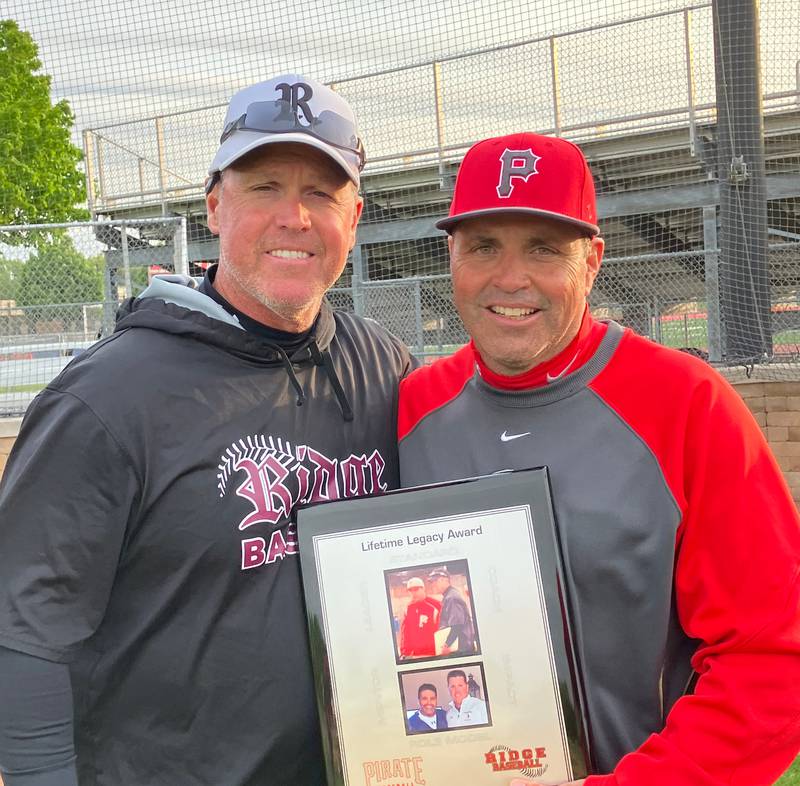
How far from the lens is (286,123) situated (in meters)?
1.99

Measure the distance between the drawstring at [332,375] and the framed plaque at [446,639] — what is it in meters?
0.35

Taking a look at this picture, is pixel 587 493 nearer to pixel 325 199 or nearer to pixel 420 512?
pixel 420 512

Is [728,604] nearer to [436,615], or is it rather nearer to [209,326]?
[436,615]

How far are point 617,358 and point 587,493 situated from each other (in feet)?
0.98

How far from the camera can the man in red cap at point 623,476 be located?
5.14 ft

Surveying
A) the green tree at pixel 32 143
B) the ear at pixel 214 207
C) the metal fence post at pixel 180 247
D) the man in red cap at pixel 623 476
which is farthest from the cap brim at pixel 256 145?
the green tree at pixel 32 143

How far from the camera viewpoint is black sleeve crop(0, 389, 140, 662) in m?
1.71

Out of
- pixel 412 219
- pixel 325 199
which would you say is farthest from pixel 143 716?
pixel 412 219

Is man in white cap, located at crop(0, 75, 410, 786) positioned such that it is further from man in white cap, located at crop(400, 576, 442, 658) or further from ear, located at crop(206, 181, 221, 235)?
man in white cap, located at crop(400, 576, 442, 658)

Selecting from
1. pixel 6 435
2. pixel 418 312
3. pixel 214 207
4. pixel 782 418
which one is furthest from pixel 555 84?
pixel 214 207

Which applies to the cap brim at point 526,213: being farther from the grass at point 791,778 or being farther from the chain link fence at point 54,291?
the chain link fence at point 54,291

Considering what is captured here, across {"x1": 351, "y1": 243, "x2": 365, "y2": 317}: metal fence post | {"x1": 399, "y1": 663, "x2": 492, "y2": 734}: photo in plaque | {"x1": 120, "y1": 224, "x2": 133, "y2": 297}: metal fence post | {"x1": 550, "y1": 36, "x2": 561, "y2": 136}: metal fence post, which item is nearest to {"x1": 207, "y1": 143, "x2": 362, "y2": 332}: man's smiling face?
{"x1": 399, "y1": 663, "x2": 492, "y2": 734}: photo in plaque

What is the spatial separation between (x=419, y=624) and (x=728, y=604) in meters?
0.56

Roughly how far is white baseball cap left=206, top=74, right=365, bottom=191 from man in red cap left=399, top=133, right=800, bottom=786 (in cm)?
32
